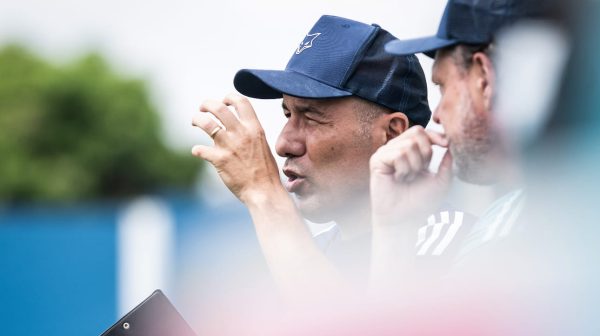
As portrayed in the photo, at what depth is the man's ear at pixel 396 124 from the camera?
2373 mm

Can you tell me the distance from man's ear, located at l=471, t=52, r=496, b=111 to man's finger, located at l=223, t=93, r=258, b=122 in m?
0.56

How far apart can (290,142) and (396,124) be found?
0.27m

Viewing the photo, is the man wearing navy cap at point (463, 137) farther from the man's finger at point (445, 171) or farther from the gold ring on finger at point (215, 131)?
the gold ring on finger at point (215, 131)

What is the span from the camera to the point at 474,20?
1.55 m

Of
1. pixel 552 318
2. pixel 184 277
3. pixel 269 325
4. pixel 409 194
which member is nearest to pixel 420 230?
pixel 409 194

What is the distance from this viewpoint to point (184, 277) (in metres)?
7.10

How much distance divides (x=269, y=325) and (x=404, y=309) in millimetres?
375

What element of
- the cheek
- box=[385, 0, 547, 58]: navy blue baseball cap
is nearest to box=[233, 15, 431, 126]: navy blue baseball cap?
the cheek

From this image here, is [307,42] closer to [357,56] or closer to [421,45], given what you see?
[357,56]

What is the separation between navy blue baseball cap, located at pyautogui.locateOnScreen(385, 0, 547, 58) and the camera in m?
1.43

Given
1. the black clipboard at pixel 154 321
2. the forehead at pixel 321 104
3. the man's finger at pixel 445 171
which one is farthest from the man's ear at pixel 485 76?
the forehead at pixel 321 104

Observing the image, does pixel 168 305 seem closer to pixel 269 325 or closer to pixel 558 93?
pixel 269 325

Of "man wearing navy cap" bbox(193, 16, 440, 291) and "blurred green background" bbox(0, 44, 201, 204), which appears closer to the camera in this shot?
"man wearing navy cap" bbox(193, 16, 440, 291)

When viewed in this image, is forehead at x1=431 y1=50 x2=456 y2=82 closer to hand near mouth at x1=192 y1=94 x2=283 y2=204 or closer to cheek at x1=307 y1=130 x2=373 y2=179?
hand near mouth at x1=192 y1=94 x2=283 y2=204
